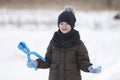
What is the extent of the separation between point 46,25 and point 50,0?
19.4ft

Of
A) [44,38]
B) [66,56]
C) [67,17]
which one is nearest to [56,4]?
[44,38]

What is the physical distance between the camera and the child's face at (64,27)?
447 cm

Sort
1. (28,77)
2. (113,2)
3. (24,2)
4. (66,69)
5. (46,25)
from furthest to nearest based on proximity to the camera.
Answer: (113,2) < (24,2) < (46,25) < (28,77) < (66,69)

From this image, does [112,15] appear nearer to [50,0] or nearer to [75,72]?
[50,0]

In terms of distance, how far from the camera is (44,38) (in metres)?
16.6

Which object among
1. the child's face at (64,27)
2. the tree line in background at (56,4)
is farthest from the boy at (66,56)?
the tree line in background at (56,4)

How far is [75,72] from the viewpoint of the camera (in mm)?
4480

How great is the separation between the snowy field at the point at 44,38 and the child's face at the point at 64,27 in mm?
461

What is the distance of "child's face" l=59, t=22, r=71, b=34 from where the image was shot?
4467mm

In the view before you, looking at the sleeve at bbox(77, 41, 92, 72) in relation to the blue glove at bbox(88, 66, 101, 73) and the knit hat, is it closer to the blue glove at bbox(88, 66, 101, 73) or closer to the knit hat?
the blue glove at bbox(88, 66, 101, 73)

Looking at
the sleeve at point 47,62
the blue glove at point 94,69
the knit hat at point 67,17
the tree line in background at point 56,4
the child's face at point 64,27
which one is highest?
the tree line in background at point 56,4

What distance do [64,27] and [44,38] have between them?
1216 cm

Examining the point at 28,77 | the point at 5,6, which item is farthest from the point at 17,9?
the point at 28,77

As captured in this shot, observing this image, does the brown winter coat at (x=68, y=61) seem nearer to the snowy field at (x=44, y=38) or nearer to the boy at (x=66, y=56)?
the boy at (x=66, y=56)
